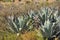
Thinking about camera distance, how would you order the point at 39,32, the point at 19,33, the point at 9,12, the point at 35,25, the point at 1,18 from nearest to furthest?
the point at 39,32 < the point at 19,33 < the point at 35,25 < the point at 1,18 < the point at 9,12

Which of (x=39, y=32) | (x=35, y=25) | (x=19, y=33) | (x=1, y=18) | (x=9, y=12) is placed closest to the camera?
(x=39, y=32)

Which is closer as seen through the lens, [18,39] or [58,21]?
[18,39]

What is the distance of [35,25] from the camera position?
9305 mm

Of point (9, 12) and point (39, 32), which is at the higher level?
point (39, 32)

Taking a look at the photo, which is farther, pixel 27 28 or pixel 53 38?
pixel 27 28

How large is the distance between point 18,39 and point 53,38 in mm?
1013

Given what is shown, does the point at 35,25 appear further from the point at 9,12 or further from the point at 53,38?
Result: the point at 9,12

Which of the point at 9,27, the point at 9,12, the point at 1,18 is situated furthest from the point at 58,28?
the point at 9,12

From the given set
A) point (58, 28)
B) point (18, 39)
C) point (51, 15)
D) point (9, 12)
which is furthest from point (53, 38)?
point (9, 12)

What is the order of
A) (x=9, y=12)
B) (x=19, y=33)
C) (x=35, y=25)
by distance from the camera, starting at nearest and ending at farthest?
1. (x=19, y=33)
2. (x=35, y=25)
3. (x=9, y=12)

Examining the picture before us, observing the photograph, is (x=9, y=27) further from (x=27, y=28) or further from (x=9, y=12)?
(x=9, y=12)

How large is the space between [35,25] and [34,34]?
1.26m

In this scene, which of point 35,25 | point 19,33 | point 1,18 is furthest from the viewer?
point 1,18

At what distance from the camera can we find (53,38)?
795cm
